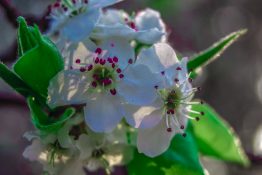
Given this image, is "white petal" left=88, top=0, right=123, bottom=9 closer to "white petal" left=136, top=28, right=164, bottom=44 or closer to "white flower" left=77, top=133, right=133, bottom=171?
"white petal" left=136, top=28, right=164, bottom=44

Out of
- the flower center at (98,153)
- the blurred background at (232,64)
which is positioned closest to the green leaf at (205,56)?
the flower center at (98,153)

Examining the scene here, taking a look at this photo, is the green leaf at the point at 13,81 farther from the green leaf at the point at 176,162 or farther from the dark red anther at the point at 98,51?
the green leaf at the point at 176,162

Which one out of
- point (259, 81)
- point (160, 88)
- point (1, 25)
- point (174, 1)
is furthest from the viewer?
point (259, 81)

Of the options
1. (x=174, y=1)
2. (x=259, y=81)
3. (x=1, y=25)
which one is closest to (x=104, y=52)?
(x=1, y=25)

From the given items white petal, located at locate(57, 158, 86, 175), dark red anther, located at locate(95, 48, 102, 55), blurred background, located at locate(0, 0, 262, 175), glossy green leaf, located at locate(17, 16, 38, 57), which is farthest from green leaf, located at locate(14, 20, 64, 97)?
blurred background, located at locate(0, 0, 262, 175)

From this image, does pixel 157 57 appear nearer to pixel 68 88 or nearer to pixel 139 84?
pixel 139 84

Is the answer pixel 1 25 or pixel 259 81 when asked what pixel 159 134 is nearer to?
pixel 1 25

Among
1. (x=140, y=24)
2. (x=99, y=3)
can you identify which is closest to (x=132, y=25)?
(x=140, y=24)
